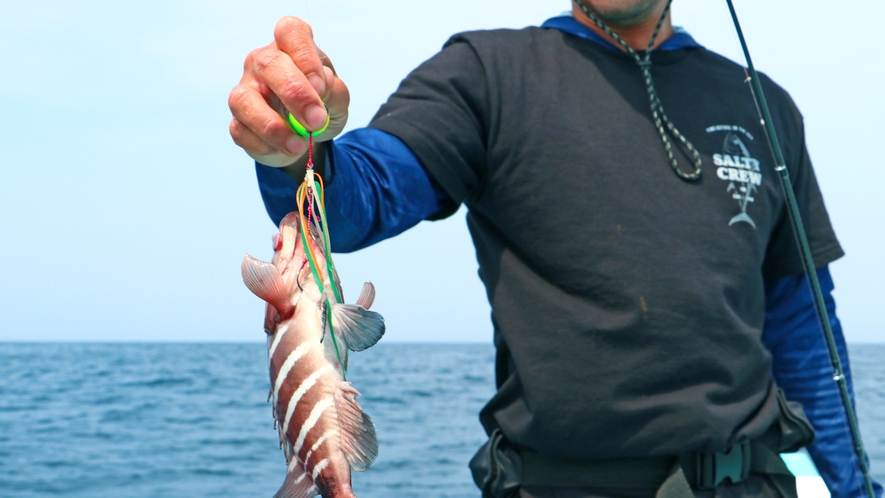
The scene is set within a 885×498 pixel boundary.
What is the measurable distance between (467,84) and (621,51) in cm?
50

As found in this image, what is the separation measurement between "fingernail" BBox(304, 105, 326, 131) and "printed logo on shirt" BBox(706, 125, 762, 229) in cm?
121

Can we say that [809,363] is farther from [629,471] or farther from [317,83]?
[317,83]

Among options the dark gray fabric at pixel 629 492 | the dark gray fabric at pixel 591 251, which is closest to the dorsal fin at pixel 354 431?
the dark gray fabric at pixel 591 251

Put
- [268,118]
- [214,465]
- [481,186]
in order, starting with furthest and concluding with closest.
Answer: [214,465] → [481,186] → [268,118]

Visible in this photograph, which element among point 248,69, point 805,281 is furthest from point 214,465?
point 248,69

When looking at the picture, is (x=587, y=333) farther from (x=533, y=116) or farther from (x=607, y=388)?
(x=533, y=116)

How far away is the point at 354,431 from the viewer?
109 centimetres

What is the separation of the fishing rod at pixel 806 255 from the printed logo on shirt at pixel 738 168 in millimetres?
78

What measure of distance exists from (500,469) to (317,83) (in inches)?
43.1

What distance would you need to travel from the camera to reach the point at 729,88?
6.99ft

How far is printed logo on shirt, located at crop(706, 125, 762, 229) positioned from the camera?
1.90 m

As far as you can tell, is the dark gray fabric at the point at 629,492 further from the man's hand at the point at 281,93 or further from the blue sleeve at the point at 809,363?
the man's hand at the point at 281,93

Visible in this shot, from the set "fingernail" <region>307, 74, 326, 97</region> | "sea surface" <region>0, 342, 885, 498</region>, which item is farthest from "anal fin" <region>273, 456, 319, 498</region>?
"sea surface" <region>0, 342, 885, 498</region>

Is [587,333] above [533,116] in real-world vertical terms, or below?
below
